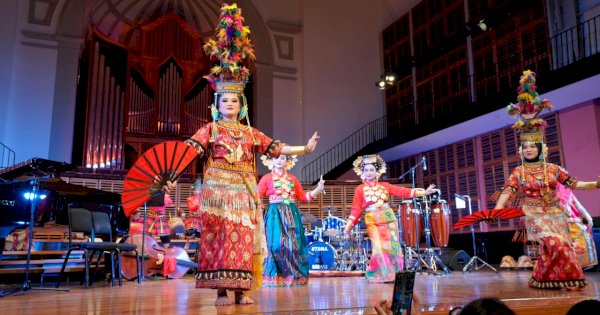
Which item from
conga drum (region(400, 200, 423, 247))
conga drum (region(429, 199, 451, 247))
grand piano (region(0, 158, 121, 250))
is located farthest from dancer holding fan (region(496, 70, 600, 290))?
grand piano (region(0, 158, 121, 250))

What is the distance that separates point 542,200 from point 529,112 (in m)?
0.92

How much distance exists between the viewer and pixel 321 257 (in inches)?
347

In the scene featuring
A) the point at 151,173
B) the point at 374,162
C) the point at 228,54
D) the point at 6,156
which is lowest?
the point at 151,173

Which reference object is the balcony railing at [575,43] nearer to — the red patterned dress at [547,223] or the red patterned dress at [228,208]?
the red patterned dress at [547,223]

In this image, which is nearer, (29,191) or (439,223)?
(29,191)

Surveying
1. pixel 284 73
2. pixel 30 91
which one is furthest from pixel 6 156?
pixel 284 73

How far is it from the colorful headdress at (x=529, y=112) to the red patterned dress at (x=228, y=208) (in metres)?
2.75

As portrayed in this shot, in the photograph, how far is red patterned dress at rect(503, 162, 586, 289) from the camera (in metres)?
4.30

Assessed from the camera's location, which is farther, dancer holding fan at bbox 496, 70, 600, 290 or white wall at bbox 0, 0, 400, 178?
white wall at bbox 0, 0, 400, 178

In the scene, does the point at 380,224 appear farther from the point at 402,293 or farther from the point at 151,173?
the point at 402,293

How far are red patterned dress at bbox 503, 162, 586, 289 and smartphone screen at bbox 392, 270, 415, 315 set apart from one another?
3261 millimetres

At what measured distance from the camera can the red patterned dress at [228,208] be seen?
3287 mm

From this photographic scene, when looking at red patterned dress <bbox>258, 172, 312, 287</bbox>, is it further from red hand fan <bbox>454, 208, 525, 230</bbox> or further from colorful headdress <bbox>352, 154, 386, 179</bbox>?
red hand fan <bbox>454, 208, 525, 230</bbox>

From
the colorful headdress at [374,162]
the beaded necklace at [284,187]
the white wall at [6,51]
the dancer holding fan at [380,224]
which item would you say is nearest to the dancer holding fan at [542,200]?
the dancer holding fan at [380,224]
